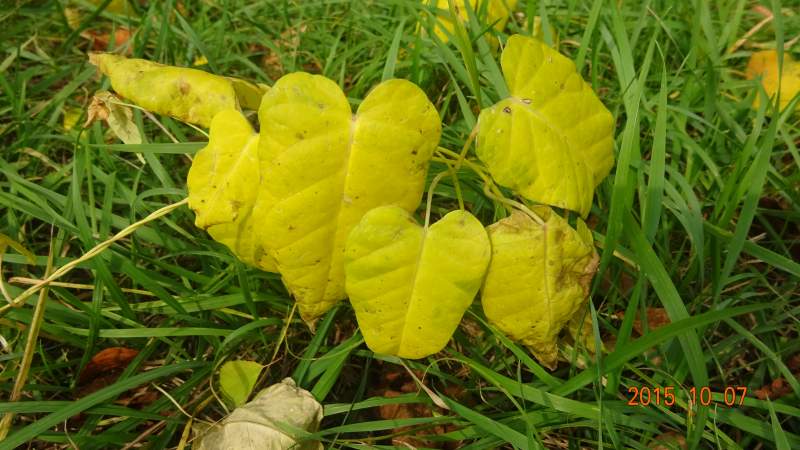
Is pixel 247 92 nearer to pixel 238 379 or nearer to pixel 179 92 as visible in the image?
pixel 179 92

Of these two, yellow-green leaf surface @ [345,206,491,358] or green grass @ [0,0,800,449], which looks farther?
green grass @ [0,0,800,449]

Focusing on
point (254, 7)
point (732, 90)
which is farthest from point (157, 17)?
point (732, 90)

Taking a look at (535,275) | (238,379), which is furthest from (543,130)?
(238,379)

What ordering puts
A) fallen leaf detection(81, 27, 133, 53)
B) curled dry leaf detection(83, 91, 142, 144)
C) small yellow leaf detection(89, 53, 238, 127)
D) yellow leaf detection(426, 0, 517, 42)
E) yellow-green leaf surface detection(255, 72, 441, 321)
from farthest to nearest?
fallen leaf detection(81, 27, 133, 53) < yellow leaf detection(426, 0, 517, 42) < curled dry leaf detection(83, 91, 142, 144) < small yellow leaf detection(89, 53, 238, 127) < yellow-green leaf surface detection(255, 72, 441, 321)

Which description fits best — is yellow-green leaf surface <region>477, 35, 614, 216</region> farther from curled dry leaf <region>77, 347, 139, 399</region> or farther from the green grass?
curled dry leaf <region>77, 347, 139, 399</region>

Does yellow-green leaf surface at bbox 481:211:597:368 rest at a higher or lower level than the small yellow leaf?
lower

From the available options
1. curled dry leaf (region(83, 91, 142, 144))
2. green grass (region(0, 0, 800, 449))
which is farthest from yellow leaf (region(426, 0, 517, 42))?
curled dry leaf (region(83, 91, 142, 144))

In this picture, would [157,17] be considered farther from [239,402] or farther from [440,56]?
[239,402]
